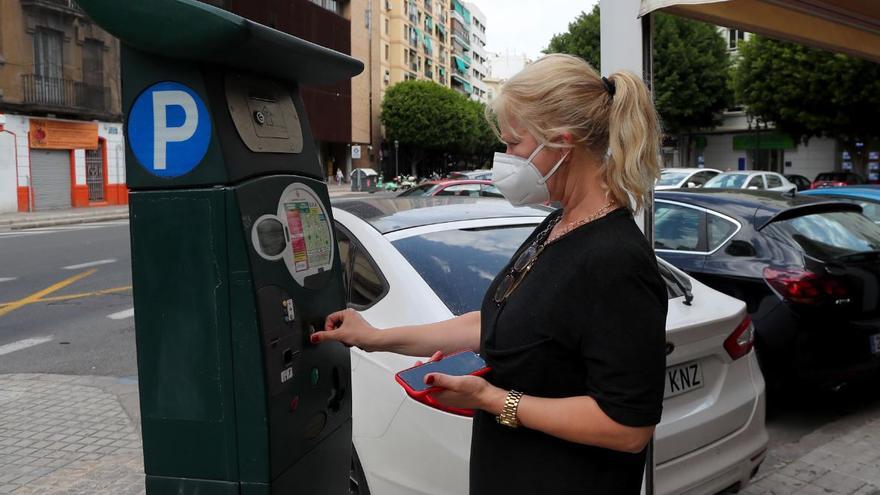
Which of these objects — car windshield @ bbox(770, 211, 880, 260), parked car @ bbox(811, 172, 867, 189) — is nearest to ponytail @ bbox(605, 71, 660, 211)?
car windshield @ bbox(770, 211, 880, 260)

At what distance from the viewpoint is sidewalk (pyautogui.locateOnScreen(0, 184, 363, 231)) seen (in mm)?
20594

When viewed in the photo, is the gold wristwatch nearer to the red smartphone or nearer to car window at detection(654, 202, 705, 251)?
the red smartphone

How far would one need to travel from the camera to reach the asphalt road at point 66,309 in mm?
6543

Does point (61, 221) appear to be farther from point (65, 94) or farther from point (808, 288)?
point (808, 288)

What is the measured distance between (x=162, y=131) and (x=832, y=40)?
4.02 m

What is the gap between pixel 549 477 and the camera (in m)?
1.56

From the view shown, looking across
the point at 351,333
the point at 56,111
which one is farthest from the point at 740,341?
the point at 56,111

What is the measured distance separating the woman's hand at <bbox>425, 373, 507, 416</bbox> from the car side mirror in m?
4.04

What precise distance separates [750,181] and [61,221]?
19916mm

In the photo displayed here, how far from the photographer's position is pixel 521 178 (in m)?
1.70

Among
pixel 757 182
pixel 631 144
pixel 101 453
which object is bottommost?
pixel 101 453

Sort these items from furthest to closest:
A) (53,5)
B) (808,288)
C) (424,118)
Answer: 1. (424,118)
2. (53,5)
3. (808,288)

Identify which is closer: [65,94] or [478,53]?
[65,94]

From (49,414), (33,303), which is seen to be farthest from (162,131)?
(33,303)
